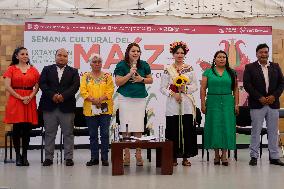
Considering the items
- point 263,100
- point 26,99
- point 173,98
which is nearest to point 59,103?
point 26,99

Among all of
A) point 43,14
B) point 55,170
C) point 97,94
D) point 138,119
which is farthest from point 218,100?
point 43,14

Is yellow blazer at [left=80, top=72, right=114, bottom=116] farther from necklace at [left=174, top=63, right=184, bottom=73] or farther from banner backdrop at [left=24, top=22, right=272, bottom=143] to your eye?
banner backdrop at [left=24, top=22, right=272, bottom=143]

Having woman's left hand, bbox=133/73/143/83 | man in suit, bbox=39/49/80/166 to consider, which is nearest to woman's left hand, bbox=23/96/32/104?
man in suit, bbox=39/49/80/166

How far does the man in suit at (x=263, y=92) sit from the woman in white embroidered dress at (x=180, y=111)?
0.69 m

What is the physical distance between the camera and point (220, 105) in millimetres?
5480

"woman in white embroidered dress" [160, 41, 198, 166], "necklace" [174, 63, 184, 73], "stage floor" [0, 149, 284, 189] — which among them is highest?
"necklace" [174, 63, 184, 73]

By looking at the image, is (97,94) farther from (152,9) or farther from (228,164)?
(152,9)

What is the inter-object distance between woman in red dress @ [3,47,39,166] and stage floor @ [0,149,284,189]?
37cm

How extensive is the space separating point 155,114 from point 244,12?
7.43 feet

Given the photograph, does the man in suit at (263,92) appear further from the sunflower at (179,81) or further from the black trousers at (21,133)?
the black trousers at (21,133)

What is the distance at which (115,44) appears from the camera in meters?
7.70

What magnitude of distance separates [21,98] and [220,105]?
2.32 m

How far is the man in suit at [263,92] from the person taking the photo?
17.8 ft

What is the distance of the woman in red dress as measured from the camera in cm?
547
